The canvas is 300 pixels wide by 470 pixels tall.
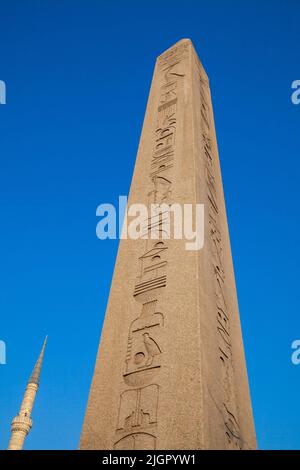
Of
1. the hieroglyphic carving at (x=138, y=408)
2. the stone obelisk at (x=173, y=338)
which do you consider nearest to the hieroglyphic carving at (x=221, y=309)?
the stone obelisk at (x=173, y=338)

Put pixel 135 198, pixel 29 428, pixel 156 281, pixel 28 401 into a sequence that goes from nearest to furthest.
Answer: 1. pixel 156 281
2. pixel 135 198
3. pixel 29 428
4. pixel 28 401

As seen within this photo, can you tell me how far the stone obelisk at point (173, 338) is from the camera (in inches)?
109

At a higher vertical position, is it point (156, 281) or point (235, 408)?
point (156, 281)

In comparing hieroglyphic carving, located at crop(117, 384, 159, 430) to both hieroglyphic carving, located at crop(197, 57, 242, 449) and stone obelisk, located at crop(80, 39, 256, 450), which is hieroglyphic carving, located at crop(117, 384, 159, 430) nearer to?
stone obelisk, located at crop(80, 39, 256, 450)

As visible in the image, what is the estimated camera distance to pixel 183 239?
12.7 feet

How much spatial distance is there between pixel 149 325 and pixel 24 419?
22105mm

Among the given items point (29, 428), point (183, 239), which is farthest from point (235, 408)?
point (29, 428)

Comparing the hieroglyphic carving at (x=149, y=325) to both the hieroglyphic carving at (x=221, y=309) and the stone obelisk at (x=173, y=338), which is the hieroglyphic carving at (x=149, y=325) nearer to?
the stone obelisk at (x=173, y=338)

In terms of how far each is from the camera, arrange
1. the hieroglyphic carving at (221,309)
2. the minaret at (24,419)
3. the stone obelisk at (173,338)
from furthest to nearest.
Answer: the minaret at (24,419), the hieroglyphic carving at (221,309), the stone obelisk at (173,338)

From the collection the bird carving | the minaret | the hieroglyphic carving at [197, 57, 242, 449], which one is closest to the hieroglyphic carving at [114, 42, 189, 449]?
the bird carving

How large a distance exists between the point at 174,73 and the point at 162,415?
535 centimetres

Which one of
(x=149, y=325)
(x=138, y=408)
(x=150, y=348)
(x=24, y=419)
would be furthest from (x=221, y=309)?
(x=24, y=419)

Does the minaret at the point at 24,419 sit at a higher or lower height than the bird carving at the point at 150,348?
higher

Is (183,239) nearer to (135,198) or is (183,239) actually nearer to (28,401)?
(135,198)
